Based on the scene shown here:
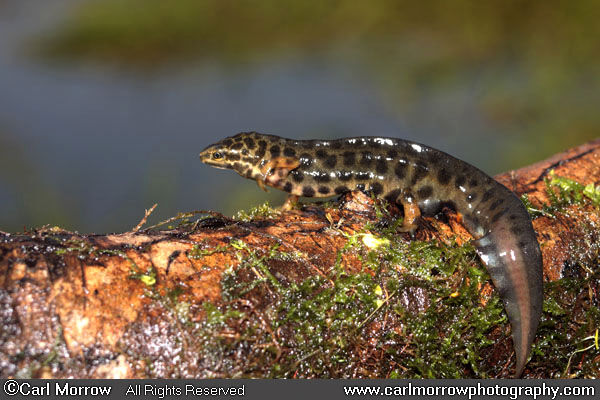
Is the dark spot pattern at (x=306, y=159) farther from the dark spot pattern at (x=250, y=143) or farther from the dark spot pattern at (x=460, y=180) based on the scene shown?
the dark spot pattern at (x=460, y=180)

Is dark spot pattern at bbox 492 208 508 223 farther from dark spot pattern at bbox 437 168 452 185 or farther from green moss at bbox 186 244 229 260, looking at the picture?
green moss at bbox 186 244 229 260

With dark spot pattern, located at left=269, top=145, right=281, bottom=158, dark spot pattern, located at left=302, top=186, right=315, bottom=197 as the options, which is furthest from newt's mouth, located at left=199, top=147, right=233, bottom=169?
dark spot pattern, located at left=302, top=186, right=315, bottom=197

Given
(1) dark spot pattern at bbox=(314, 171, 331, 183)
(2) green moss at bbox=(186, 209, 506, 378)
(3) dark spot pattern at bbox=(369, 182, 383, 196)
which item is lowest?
(2) green moss at bbox=(186, 209, 506, 378)

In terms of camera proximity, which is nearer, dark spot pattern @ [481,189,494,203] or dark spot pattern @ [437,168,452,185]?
dark spot pattern @ [481,189,494,203]

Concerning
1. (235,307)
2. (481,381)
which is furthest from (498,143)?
(235,307)

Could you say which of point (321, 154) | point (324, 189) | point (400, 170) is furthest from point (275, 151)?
point (400, 170)

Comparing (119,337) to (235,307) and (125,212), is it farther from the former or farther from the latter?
(125,212)
